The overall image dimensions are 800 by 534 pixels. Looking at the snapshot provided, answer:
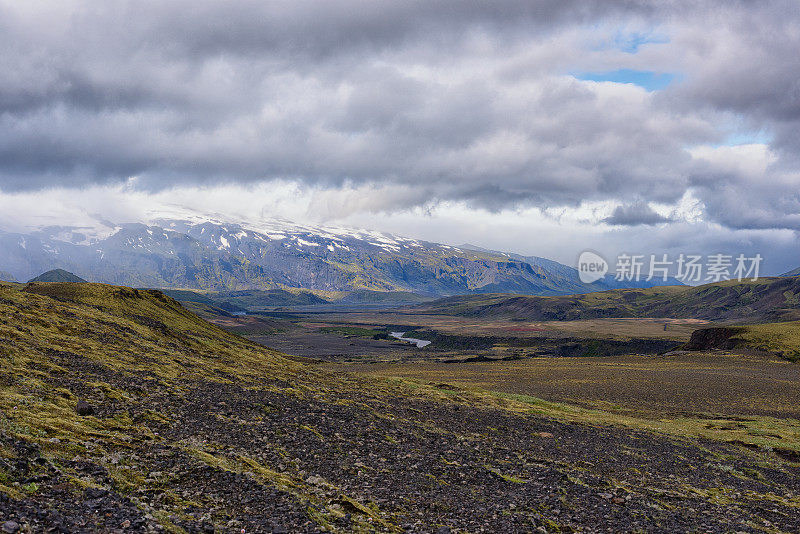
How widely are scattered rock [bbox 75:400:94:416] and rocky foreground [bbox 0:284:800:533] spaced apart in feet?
0.18

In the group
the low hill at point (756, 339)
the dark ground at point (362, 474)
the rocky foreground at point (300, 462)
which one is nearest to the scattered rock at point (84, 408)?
the rocky foreground at point (300, 462)

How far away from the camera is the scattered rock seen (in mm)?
18359

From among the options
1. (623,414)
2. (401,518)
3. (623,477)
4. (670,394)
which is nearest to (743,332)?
(670,394)

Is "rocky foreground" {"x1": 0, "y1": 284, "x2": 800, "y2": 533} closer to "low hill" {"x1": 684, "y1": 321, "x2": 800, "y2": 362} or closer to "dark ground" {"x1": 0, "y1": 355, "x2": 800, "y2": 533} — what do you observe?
"dark ground" {"x1": 0, "y1": 355, "x2": 800, "y2": 533}

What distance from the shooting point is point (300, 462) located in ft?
59.9

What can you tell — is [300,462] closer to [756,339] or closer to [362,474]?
[362,474]

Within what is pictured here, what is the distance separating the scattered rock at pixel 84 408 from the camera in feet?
60.2

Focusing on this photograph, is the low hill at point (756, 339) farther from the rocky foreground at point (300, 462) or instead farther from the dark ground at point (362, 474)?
the dark ground at point (362, 474)

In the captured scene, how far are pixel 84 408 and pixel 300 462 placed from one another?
9058 millimetres

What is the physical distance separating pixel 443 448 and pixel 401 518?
993 centimetres

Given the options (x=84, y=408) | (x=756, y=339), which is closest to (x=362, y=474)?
(x=84, y=408)

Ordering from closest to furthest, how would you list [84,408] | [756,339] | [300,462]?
[300,462] < [84,408] < [756,339]

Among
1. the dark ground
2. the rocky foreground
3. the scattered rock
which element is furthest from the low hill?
the scattered rock

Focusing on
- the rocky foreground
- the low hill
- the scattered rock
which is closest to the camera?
the rocky foreground
